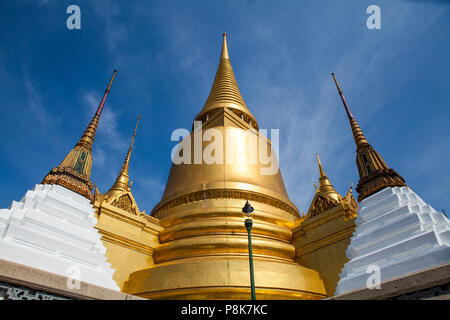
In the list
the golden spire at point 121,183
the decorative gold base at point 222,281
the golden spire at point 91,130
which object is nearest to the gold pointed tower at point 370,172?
the decorative gold base at point 222,281

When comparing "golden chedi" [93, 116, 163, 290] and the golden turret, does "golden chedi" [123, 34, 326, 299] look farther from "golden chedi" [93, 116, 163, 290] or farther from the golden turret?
the golden turret

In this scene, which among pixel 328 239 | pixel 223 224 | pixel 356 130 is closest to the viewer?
pixel 328 239

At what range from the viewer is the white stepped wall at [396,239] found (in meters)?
3.99

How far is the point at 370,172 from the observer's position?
6.61 meters

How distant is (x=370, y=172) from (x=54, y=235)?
6.81 meters

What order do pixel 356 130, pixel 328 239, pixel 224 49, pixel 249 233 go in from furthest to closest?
1. pixel 224 49
2. pixel 356 130
3. pixel 328 239
4. pixel 249 233

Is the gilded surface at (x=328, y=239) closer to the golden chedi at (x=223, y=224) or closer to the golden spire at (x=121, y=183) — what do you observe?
the golden chedi at (x=223, y=224)

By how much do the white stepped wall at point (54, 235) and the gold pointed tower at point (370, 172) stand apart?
18.6 ft

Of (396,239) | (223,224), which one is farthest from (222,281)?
(396,239)

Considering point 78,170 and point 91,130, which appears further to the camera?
point 91,130

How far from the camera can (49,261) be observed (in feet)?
12.7

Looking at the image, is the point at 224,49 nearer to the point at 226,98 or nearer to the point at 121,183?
the point at 226,98

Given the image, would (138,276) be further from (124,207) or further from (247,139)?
(247,139)

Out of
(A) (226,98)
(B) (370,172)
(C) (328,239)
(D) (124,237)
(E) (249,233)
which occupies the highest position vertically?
(A) (226,98)
